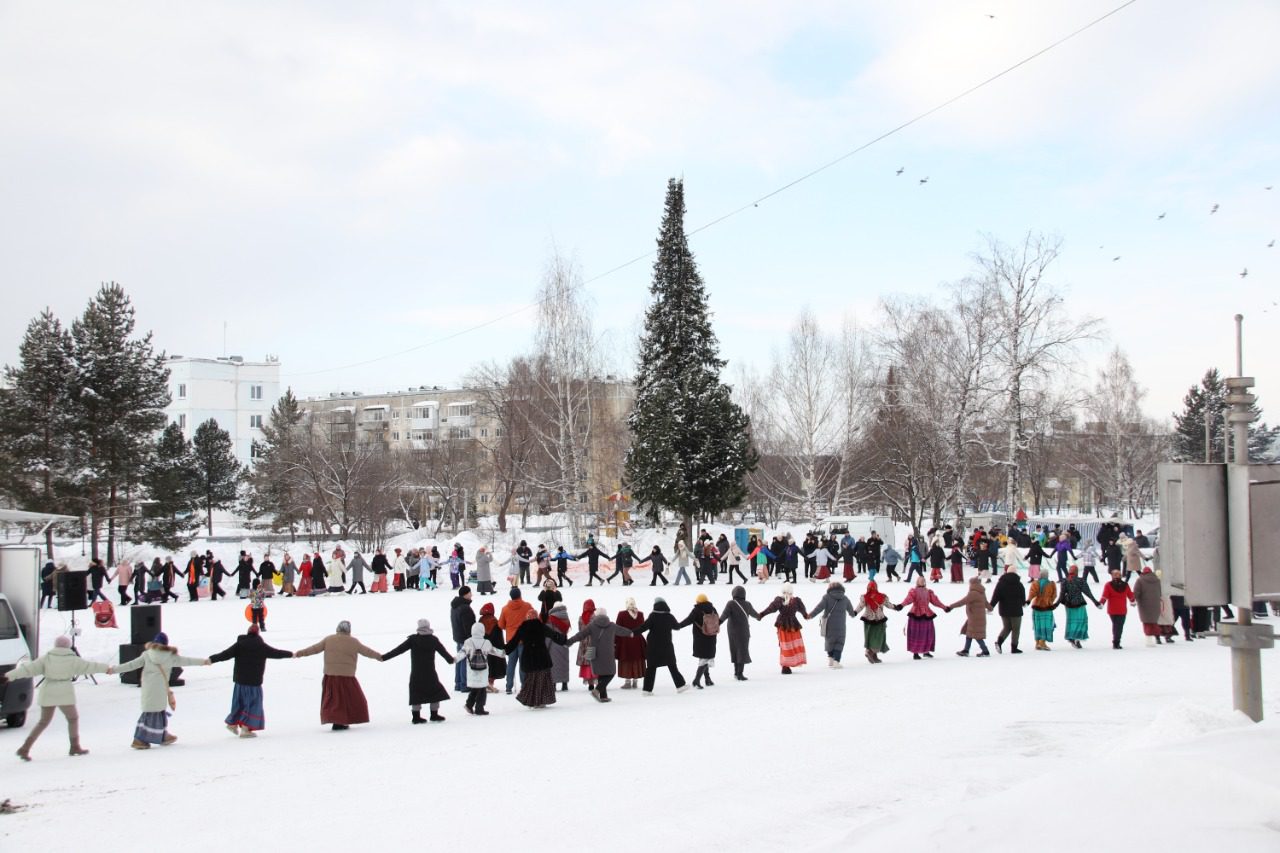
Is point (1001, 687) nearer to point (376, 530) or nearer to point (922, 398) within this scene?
point (922, 398)

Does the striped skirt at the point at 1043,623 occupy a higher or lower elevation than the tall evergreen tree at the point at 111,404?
lower

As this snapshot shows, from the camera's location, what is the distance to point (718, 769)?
971 cm

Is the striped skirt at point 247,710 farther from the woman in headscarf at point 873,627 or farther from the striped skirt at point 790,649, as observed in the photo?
the woman in headscarf at point 873,627

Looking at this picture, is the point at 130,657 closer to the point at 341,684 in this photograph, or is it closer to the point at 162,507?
the point at 341,684

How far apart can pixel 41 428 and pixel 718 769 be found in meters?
39.6

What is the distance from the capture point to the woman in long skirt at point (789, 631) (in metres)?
17.0

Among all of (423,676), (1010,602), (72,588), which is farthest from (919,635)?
(72,588)

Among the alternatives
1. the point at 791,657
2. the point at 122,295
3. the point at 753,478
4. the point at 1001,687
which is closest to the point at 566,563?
the point at 791,657

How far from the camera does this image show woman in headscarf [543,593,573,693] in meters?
15.3

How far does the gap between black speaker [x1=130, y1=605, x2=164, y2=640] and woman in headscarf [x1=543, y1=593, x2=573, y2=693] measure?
660cm

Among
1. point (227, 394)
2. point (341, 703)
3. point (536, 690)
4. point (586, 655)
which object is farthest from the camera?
point (227, 394)

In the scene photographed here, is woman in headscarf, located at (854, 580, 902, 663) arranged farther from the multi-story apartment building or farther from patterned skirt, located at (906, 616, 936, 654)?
the multi-story apartment building

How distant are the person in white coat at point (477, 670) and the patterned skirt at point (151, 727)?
3.65m

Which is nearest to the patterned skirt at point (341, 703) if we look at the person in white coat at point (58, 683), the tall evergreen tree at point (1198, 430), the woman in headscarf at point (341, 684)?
the woman in headscarf at point (341, 684)
